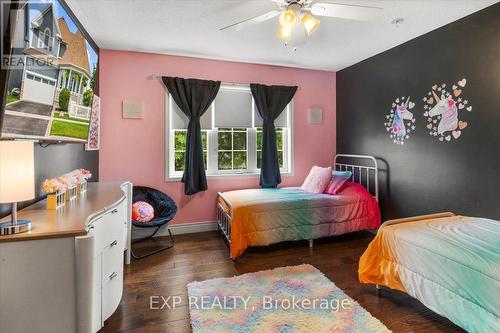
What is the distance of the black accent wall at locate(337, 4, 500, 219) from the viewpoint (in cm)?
246

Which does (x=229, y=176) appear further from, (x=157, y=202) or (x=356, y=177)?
(x=356, y=177)

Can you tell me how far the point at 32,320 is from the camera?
1337 mm

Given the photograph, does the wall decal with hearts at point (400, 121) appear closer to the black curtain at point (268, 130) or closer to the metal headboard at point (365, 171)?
the metal headboard at point (365, 171)

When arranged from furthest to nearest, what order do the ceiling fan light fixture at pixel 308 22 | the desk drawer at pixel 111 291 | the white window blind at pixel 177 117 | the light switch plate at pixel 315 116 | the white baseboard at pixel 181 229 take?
the light switch plate at pixel 315 116 < the white window blind at pixel 177 117 < the white baseboard at pixel 181 229 < the ceiling fan light fixture at pixel 308 22 < the desk drawer at pixel 111 291

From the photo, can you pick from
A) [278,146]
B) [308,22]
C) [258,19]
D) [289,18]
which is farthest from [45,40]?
[278,146]

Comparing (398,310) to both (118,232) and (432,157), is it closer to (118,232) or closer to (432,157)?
(432,157)

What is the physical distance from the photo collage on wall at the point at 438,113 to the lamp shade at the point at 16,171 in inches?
138

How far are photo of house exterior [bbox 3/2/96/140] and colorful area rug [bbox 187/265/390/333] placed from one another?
1680 mm

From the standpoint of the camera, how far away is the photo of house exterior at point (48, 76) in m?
1.48

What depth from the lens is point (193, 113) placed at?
370 cm

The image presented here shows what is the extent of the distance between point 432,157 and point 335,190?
1143 mm

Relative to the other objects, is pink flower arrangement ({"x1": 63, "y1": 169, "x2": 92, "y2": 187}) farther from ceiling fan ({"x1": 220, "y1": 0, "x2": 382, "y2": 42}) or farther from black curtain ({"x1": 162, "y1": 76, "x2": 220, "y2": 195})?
ceiling fan ({"x1": 220, "y1": 0, "x2": 382, "y2": 42})

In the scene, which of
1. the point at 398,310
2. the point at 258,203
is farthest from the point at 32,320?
the point at 398,310

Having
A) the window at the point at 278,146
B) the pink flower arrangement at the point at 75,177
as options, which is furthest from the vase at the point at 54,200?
the window at the point at 278,146
